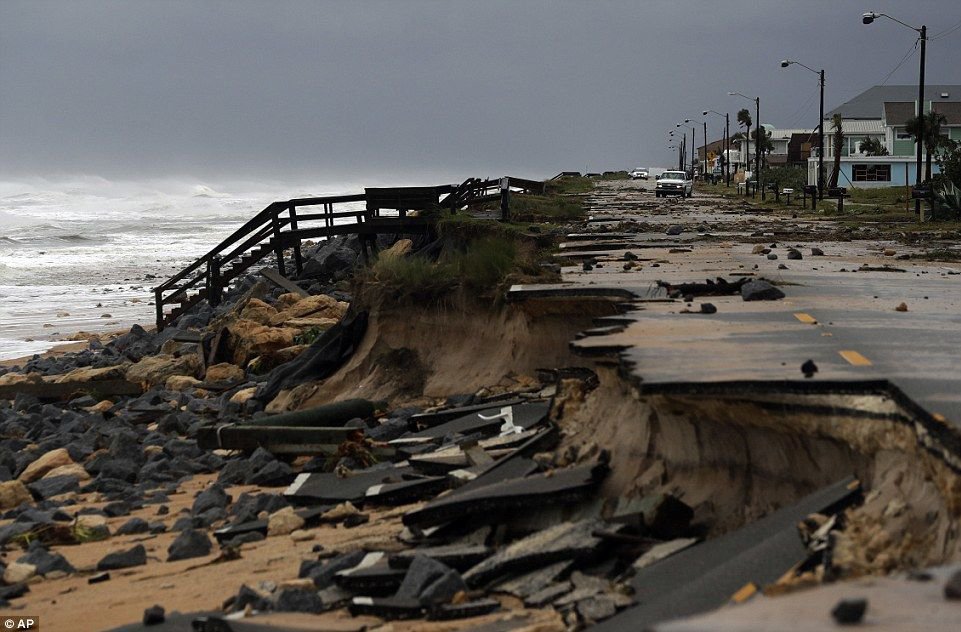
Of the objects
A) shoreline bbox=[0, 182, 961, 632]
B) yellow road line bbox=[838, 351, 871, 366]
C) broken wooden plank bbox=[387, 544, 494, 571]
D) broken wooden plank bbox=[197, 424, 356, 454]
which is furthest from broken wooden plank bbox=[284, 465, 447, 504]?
yellow road line bbox=[838, 351, 871, 366]

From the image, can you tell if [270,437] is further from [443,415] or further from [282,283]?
[282,283]

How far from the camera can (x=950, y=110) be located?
106688mm

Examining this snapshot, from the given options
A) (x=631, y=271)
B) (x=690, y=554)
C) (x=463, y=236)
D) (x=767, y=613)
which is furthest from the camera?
(x=463, y=236)

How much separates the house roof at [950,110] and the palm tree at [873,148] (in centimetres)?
518

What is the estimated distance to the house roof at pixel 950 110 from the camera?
105 meters

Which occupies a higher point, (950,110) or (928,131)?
(950,110)

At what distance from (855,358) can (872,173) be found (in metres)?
105

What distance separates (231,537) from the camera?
30.6ft

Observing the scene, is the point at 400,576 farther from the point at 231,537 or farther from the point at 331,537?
the point at 231,537

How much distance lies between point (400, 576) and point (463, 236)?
60.3 ft

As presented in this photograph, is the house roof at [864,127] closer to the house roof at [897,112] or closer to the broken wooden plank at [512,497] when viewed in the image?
the house roof at [897,112]

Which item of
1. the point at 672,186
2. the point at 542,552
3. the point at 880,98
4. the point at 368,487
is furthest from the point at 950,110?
the point at 542,552

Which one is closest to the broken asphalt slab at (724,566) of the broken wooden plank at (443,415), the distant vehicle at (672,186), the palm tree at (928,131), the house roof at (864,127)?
the broken wooden plank at (443,415)

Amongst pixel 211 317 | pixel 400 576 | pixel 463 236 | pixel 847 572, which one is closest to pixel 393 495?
pixel 400 576
